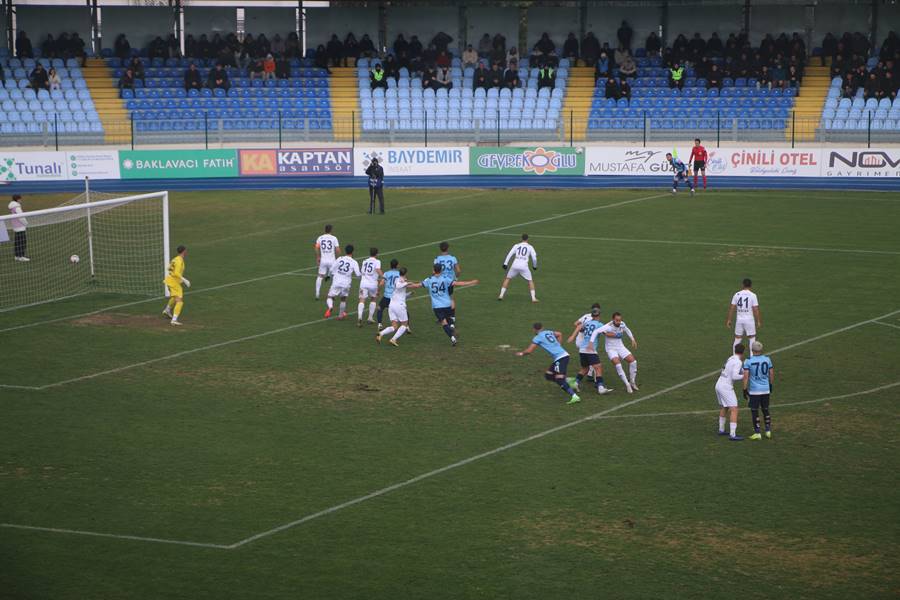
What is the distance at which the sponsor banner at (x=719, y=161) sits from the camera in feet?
150

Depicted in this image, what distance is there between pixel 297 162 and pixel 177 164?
4955 millimetres

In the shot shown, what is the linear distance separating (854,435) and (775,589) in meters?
5.94

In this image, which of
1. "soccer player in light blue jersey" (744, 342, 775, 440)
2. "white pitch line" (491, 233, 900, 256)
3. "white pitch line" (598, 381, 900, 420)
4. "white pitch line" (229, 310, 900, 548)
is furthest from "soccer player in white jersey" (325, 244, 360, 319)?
"white pitch line" (491, 233, 900, 256)

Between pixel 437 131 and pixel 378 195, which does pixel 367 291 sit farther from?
pixel 437 131

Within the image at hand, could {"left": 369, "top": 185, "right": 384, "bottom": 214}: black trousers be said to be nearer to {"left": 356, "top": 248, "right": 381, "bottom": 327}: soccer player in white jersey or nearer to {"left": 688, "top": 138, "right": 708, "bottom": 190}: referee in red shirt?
{"left": 688, "top": 138, "right": 708, "bottom": 190}: referee in red shirt

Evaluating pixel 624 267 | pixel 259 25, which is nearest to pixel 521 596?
pixel 624 267

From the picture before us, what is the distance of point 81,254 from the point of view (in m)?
33.2

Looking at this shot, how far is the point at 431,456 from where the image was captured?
17.2m

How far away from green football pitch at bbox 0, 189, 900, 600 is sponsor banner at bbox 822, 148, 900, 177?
15.1 meters

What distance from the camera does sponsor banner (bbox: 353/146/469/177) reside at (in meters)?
47.5

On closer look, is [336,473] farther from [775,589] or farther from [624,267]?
[624,267]

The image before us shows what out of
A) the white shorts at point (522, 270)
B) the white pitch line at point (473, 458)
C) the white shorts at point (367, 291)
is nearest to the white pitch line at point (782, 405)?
the white pitch line at point (473, 458)

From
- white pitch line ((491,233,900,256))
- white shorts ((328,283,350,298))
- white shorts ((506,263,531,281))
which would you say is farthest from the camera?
white pitch line ((491,233,900,256))

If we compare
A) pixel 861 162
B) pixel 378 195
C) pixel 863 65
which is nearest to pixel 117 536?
pixel 378 195
